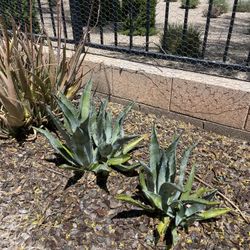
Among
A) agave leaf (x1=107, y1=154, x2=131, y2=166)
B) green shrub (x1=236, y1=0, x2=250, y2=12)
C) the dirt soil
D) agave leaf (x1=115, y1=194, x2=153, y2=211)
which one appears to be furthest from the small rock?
green shrub (x1=236, y1=0, x2=250, y2=12)

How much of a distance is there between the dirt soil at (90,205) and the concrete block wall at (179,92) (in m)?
0.20

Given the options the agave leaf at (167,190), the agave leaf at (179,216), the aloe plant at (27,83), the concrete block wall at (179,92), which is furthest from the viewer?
the concrete block wall at (179,92)

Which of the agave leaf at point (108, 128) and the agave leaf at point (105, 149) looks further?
the agave leaf at point (108, 128)

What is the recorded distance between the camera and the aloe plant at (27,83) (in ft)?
7.54

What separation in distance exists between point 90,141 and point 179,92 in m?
1.02

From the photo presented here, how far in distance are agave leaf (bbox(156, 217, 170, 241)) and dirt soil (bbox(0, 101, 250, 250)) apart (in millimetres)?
69

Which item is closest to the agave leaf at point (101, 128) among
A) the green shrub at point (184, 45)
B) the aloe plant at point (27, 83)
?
the aloe plant at point (27, 83)

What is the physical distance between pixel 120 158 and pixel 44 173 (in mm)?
568

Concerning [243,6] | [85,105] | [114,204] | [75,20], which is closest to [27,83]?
[85,105]

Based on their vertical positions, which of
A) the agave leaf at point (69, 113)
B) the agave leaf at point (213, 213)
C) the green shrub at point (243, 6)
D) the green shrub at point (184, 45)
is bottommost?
the agave leaf at point (213, 213)

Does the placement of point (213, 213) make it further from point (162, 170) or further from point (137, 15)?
point (137, 15)

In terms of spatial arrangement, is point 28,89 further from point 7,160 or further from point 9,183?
point 9,183

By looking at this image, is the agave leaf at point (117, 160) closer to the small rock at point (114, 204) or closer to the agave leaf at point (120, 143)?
the agave leaf at point (120, 143)

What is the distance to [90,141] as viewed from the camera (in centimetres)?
203
